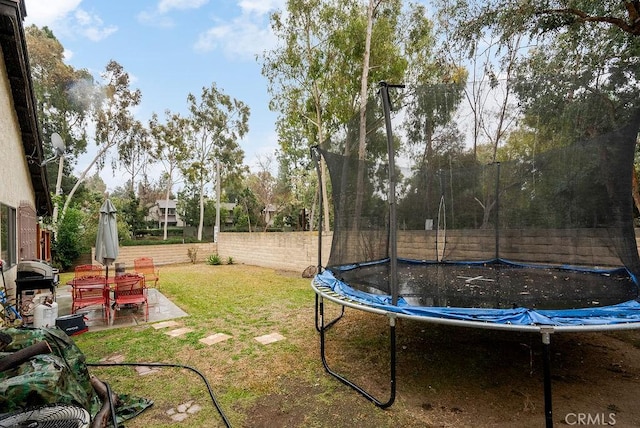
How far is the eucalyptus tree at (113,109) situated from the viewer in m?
14.0

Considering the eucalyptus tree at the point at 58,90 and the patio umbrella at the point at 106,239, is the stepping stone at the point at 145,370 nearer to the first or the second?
the patio umbrella at the point at 106,239

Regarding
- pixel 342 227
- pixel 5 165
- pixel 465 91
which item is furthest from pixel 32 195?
pixel 465 91

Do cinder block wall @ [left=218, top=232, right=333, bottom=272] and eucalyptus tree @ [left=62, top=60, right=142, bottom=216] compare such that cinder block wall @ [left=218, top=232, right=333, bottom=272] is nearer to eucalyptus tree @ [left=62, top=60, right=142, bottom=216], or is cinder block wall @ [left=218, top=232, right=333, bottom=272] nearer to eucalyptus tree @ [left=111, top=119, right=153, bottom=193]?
eucalyptus tree @ [left=62, top=60, right=142, bottom=216]

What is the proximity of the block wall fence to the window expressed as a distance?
5.12 meters

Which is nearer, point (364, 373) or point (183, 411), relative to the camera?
point (183, 411)

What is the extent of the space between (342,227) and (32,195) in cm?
703

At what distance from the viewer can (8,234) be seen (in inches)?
180

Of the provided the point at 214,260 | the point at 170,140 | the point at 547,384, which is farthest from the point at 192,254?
the point at 547,384

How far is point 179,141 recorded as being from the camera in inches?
674

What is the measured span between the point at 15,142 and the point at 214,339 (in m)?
4.55

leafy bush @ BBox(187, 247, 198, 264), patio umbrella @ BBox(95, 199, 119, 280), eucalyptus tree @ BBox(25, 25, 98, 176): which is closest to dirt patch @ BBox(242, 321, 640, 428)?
patio umbrella @ BBox(95, 199, 119, 280)

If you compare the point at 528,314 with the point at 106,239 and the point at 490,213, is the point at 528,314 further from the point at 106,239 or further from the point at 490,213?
the point at 106,239

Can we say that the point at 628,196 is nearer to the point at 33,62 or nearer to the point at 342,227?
the point at 342,227

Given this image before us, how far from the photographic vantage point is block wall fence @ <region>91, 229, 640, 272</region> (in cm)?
329
